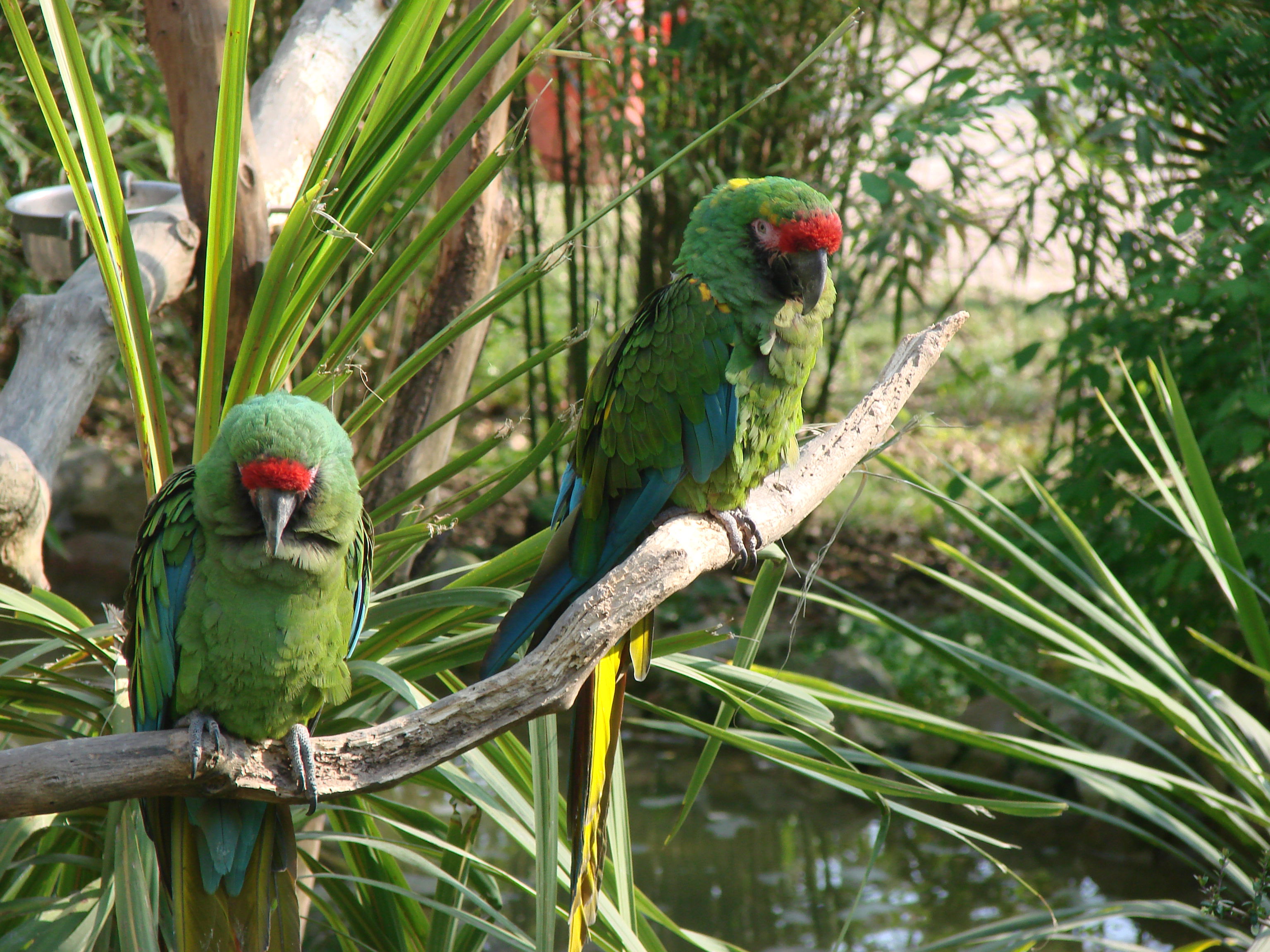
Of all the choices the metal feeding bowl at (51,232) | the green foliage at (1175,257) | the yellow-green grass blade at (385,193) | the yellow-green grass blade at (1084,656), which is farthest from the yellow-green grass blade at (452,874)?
the green foliage at (1175,257)

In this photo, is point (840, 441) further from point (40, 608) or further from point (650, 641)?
point (40, 608)

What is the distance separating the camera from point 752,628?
1.20 meters

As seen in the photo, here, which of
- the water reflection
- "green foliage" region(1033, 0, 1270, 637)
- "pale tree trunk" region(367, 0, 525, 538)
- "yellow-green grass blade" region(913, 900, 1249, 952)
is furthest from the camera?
the water reflection

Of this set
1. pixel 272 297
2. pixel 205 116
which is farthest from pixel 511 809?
pixel 205 116

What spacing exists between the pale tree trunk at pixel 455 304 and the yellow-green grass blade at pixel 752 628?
700 millimetres

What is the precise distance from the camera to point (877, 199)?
2.22m

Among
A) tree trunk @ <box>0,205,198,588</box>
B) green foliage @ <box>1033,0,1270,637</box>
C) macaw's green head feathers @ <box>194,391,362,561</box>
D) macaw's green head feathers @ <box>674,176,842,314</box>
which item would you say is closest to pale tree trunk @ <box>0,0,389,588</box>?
tree trunk @ <box>0,205,198,588</box>

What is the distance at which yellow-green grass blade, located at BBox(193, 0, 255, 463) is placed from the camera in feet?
3.55

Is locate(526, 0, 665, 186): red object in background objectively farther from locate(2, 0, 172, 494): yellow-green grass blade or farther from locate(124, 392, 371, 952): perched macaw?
locate(124, 392, 371, 952): perched macaw

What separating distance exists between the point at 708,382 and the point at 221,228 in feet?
1.96

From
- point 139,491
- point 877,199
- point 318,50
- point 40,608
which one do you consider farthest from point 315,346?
point 40,608

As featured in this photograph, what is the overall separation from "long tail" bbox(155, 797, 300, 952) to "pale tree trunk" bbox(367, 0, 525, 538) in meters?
0.72

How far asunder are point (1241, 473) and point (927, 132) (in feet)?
3.42

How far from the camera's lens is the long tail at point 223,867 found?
1047 mm
